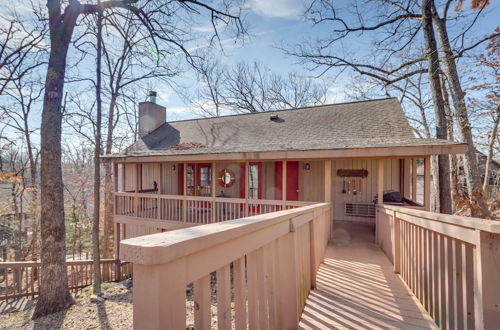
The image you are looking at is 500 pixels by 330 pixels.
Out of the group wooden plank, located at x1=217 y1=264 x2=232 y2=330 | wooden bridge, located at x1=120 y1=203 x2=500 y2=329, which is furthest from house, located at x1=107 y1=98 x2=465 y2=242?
wooden plank, located at x1=217 y1=264 x2=232 y2=330

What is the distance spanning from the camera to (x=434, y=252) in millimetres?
2303

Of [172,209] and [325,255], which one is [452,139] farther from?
[172,209]

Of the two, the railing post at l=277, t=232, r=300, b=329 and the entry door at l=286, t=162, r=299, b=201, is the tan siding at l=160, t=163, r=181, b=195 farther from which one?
the railing post at l=277, t=232, r=300, b=329

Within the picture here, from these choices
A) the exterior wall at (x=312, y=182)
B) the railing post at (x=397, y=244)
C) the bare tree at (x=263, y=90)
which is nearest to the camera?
the railing post at (x=397, y=244)

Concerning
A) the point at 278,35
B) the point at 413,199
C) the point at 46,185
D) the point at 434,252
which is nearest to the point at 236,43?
the point at 278,35

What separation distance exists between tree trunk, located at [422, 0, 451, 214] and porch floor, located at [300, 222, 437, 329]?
19.2ft

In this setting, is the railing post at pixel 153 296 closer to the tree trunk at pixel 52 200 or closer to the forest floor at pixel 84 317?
the forest floor at pixel 84 317

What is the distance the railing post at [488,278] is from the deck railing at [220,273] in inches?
47.2

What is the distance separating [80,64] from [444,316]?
12.8 m

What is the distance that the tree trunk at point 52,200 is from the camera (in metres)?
6.46

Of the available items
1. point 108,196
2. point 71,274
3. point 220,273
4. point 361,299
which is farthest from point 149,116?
point 220,273

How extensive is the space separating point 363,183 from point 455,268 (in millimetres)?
7662

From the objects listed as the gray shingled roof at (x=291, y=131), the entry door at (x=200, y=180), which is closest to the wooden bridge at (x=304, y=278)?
the gray shingled roof at (x=291, y=131)

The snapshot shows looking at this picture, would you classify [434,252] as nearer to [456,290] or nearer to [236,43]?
[456,290]
